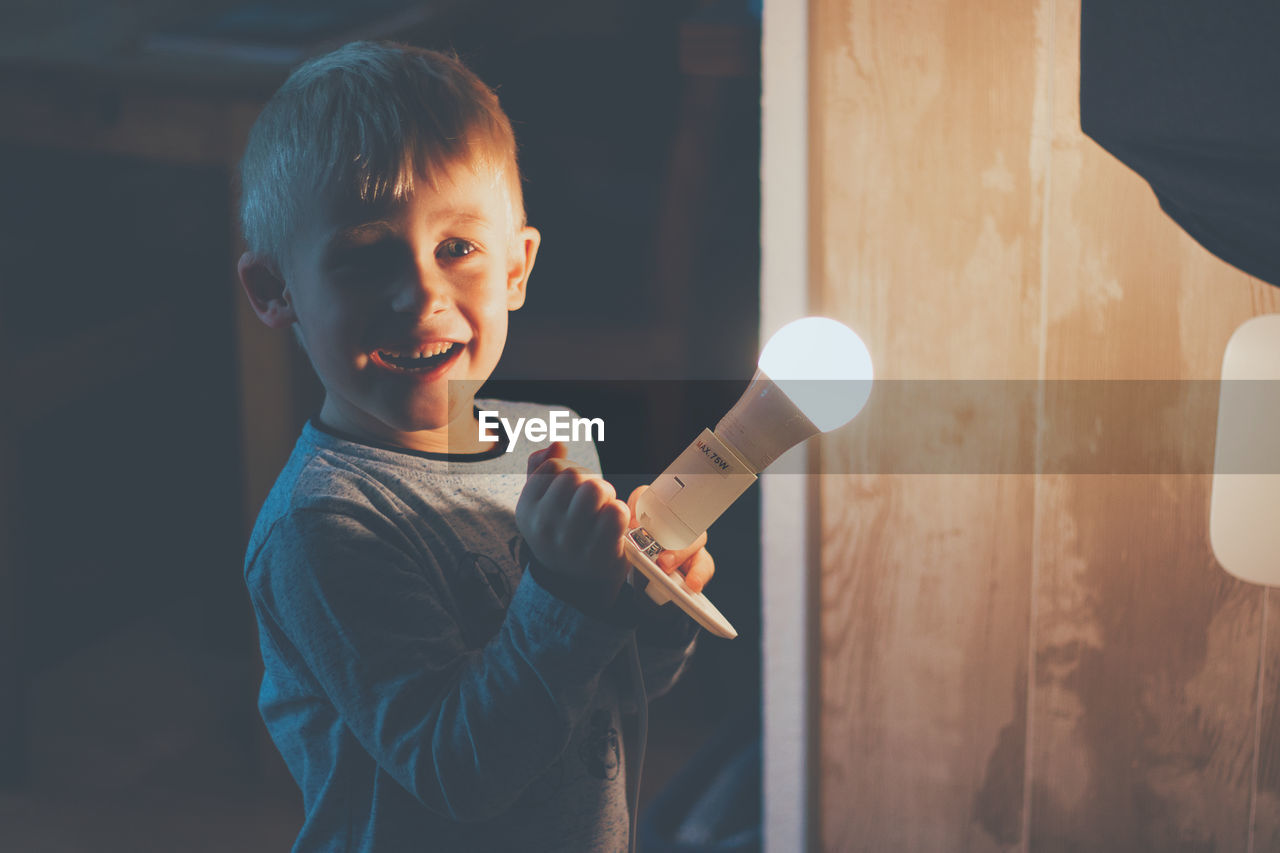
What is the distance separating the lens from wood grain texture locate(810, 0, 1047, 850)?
0.71 metres

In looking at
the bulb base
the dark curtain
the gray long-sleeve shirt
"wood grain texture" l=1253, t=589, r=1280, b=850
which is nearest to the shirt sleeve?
the gray long-sleeve shirt

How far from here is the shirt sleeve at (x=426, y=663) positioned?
433 millimetres

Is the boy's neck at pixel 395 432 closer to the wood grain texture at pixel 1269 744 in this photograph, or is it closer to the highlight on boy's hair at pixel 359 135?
the highlight on boy's hair at pixel 359 135

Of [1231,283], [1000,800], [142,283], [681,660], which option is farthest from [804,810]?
[142,283]

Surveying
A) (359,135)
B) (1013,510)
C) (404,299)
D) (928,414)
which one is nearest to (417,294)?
(404,299)

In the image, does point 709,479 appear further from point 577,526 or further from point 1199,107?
point 1199,107

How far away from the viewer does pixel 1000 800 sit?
792 millimetres

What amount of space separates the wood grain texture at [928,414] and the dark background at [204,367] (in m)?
0.09

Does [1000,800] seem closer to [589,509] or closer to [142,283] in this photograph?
[589,509]

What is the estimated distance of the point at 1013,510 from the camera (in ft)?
2.49

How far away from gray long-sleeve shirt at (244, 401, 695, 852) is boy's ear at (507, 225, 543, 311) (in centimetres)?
13

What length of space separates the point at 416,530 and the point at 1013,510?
58 cm

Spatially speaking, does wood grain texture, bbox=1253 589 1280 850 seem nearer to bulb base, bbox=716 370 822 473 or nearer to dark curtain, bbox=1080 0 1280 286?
dark curtain, bbox=1080 0 1280 286

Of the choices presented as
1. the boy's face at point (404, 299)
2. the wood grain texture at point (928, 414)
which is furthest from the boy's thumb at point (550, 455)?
the wood grain texture at point (928, 414)
